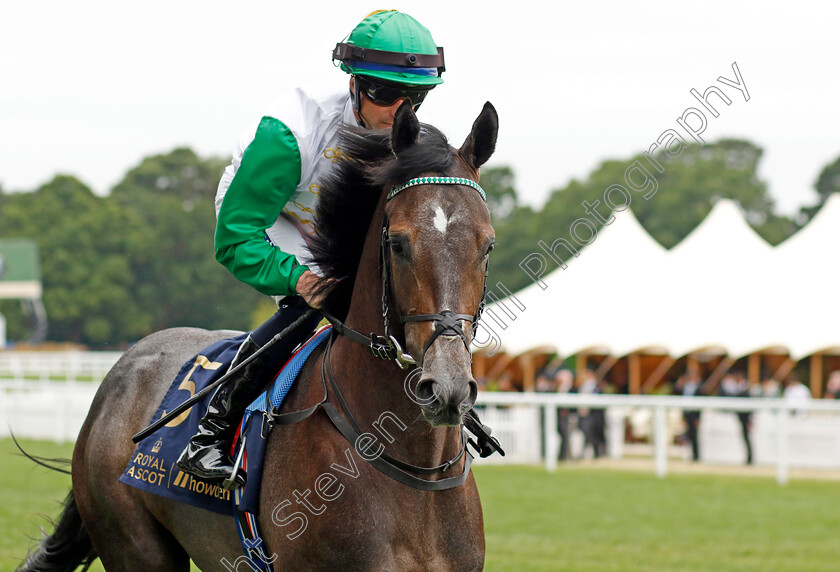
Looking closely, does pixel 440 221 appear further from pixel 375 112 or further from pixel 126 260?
pixel 126 260

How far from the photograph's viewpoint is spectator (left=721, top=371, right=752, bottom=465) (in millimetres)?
15414

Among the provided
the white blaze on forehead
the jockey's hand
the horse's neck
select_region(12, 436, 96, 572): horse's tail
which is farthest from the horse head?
select_region(12, 436, 96, 572): horse's tail

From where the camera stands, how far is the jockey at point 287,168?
3.63 m

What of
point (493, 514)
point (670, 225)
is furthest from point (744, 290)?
point (670, 225)

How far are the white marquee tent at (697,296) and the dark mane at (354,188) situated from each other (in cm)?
1638

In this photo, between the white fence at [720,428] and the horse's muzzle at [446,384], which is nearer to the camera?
the horse's muzzle at [446,384]

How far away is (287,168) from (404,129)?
658 millimetres

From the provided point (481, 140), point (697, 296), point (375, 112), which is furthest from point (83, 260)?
point (481, 140)

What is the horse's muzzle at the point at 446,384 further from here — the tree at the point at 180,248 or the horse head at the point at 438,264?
the tree at the point at 180,248

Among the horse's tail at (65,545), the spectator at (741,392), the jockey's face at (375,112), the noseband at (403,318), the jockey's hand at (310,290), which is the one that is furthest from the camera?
the spectator at (741,392)

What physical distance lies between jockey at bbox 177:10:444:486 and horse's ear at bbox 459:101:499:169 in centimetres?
43

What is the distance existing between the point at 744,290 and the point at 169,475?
17.2 m

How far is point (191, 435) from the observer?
412 cm

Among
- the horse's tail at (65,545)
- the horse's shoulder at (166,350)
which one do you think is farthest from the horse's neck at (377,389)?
the horse's tail at (65,545)
